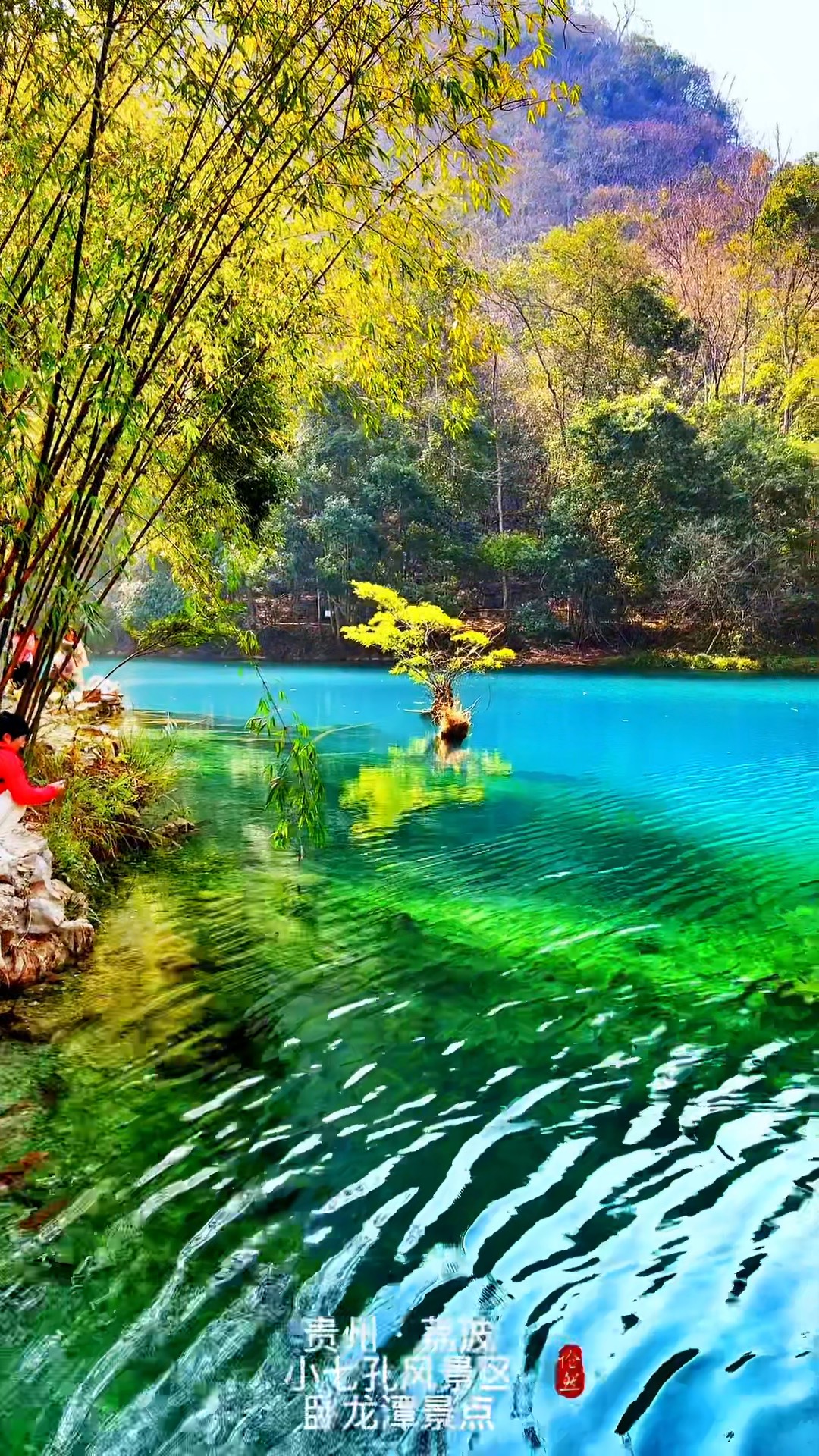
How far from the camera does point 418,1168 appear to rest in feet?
8.98

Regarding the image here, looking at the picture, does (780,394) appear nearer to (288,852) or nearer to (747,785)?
(747,785)

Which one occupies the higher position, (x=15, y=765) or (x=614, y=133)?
(x=614, y=133)

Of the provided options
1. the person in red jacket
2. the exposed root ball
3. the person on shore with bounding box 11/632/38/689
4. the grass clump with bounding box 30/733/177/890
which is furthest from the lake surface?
the exposed root ball

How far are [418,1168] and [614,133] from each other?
7079cm

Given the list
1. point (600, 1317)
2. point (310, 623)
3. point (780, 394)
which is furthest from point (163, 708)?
point (780, 394)

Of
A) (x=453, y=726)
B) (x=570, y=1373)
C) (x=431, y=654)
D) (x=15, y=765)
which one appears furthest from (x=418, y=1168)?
(x=431, y=654)

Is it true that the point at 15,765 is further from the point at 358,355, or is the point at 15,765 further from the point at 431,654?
the point at 431,654

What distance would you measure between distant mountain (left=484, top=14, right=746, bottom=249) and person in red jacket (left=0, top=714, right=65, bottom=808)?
4842 centimetres

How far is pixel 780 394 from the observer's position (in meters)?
26.4

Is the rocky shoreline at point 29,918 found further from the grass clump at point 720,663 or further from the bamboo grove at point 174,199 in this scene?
the grass clump at point 720,663

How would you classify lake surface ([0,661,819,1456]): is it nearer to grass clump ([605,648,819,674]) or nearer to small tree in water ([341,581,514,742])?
small tree in water ([341,581,514,742])

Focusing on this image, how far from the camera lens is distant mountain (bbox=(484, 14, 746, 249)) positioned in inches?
2000

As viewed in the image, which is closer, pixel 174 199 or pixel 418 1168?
pixel 418 1168

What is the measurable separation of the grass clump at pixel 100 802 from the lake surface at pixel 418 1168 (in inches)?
17.4
